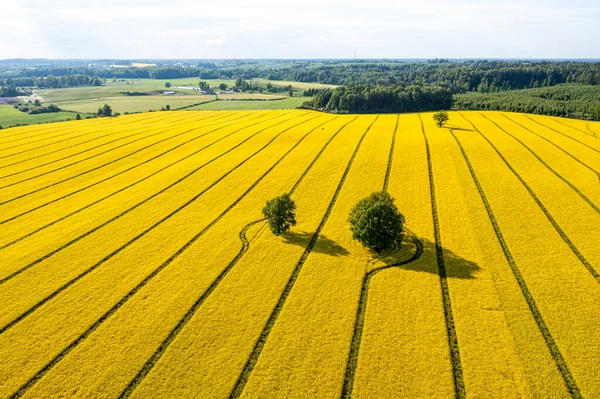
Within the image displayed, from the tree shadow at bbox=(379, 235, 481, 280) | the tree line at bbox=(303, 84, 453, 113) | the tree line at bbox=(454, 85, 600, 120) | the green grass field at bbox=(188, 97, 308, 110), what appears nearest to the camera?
the tree shadow at bbox=(379, 235, 481, 280)

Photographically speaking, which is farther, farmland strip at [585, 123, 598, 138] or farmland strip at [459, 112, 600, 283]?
farmland strip at [585, 123, 598, 138]

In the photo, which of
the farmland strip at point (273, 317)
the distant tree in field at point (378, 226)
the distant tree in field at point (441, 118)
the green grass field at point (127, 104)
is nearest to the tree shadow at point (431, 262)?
the distant tree in field at point (378, 226)

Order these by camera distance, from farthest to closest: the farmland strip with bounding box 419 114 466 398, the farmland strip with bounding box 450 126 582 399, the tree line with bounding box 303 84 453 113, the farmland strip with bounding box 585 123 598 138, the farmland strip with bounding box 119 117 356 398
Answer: the tree line with bounding box 303 84 453 113 → the farmland strip with bounding box 585 123 598 138 → the farmland strip with bounding box 119 117 356 398 → the farmland strip with bounding box 419 114 466 398 → the farmland strip with bounding box 450 126 582 399

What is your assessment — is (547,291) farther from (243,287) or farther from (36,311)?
(36,311)

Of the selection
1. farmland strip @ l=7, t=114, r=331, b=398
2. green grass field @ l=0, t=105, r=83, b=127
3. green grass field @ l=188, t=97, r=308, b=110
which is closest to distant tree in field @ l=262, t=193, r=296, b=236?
farmland strip @ l=7, t=114, r=331, b=398

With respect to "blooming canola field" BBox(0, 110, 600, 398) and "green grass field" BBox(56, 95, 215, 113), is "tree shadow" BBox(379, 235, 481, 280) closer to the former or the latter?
"blooming canola field" BBox(0, 110, 600, 398)

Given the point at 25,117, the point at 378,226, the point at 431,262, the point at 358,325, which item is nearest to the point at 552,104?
the point at 431,262

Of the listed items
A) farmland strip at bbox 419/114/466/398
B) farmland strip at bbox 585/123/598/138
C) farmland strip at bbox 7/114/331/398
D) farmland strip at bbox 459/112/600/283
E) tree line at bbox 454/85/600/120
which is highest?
tree line at bbox 454/85/600/120

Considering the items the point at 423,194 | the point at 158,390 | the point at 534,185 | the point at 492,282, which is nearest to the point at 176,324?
the point at 158,390
